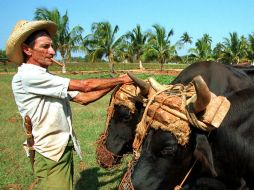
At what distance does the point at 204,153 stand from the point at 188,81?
7.80 ft

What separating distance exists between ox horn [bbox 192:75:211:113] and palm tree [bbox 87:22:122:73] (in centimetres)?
3851

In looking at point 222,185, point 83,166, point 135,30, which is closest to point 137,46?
point 135,30

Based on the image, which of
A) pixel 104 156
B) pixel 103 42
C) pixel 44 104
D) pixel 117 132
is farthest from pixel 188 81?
pixel 103 42

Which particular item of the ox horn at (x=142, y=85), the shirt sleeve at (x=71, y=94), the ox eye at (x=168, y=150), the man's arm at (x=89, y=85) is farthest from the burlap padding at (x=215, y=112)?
the shirt sleeve at (x=71, y=94)

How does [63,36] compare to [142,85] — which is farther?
[63,36]

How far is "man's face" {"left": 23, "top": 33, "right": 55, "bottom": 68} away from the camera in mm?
3531

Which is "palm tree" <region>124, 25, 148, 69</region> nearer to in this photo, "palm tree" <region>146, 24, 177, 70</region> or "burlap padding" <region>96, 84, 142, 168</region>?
"palm tree" <region>146, 24, 177, 70</region>

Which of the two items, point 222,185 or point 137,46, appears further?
point 137,46

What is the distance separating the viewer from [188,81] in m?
4.81

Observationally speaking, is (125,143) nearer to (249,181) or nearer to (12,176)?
(249,181)

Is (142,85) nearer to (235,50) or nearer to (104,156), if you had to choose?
(104,156)

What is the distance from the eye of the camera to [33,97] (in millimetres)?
3502

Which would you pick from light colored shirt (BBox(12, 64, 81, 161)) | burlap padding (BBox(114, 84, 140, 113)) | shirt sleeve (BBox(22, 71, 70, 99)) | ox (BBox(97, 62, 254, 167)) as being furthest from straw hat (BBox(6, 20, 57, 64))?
ox (BBox(97, 62, 254, 167))

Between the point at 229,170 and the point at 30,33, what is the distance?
7.20 feet
